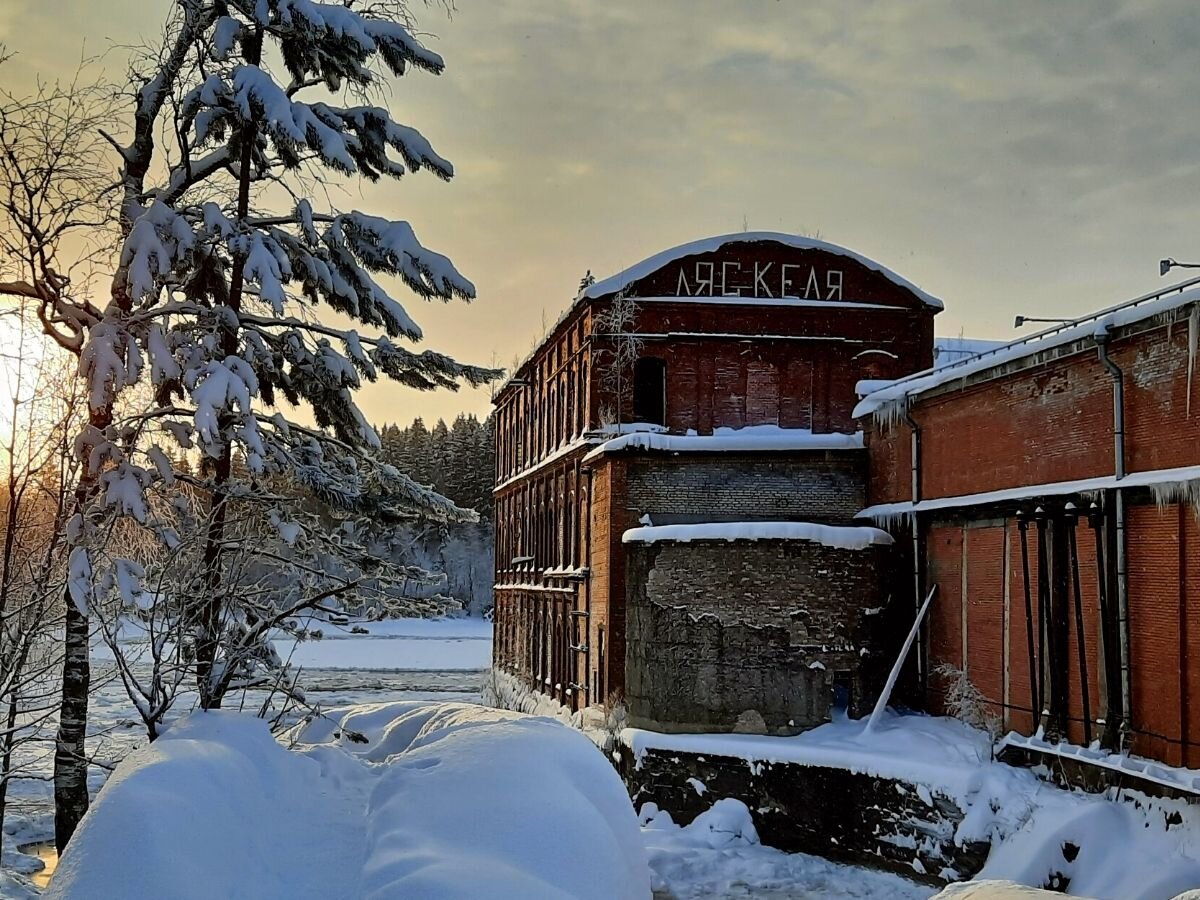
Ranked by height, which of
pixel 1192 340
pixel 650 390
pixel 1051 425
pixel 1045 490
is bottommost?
pixel 1045 490

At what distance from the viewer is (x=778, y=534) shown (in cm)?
2058

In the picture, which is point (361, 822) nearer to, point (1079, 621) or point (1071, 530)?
point (1079, 621)

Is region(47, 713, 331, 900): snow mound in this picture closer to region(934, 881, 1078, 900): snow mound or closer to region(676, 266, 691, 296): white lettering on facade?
region(934, 881, 1078, 900): snow mound

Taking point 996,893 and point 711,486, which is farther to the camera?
point 711,486

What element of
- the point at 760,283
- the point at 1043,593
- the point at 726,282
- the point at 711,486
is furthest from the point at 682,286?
the point at 1043,593

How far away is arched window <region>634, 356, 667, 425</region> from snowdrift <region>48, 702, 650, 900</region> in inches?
766

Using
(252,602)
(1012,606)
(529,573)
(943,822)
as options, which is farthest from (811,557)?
(529,573)

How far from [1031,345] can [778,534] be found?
5.57 m

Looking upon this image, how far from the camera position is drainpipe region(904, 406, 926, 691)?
2056 centimetres

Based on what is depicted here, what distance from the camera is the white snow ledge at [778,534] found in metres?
20.6

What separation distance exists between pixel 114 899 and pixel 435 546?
67.9m

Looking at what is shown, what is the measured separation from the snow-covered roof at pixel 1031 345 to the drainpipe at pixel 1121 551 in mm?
334

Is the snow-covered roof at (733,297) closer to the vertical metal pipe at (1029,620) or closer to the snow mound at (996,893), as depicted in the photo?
the vertical metal pipe at (1029,620)

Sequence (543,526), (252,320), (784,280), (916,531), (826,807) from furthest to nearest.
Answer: (543,526)
(784,280)
(916,531)
(826,807)
(252,320)
